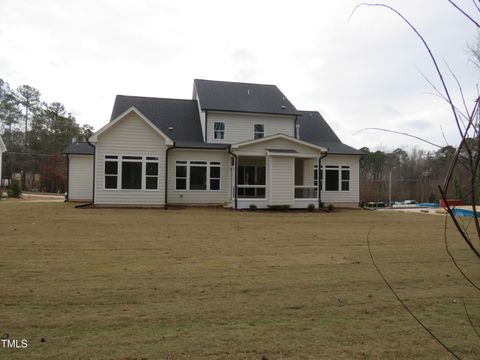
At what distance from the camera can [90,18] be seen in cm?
Answer: 1412

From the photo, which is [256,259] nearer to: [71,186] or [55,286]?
[55,286]

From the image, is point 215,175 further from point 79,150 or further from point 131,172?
point 79,150

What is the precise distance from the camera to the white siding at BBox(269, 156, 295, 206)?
807 inches

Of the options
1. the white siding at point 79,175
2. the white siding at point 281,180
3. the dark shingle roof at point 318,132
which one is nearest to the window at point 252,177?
the white siding at point 281,180

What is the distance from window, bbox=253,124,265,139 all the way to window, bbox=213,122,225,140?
6.49 feet

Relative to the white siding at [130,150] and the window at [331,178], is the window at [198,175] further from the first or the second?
the window at [331,178]

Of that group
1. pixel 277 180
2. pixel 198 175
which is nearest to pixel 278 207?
pixel 277 180

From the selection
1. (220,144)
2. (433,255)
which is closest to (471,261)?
(433,255)

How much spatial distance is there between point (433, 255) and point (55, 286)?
7.57 meters

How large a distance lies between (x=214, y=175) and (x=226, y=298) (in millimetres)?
16834

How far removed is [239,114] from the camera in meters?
23.6

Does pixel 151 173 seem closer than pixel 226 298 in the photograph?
No

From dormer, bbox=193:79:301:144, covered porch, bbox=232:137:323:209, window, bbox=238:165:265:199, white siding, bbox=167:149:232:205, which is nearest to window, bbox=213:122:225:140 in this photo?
dormer, bbox=193:79:301:144

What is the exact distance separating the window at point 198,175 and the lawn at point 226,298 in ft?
37.2
